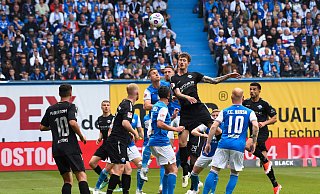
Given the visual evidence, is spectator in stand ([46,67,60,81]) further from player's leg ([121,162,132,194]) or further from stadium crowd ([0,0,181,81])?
player's leg ([121,162,132,194])

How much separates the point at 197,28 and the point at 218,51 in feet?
10.9

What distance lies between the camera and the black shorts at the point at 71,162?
15227mm

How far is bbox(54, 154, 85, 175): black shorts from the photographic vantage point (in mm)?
15227

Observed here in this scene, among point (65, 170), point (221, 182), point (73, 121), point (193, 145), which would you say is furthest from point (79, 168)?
point (221, 182)

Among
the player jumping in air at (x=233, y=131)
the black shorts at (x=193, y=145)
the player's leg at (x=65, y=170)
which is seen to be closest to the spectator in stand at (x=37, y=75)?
the black shorts at (x=193, y=145)

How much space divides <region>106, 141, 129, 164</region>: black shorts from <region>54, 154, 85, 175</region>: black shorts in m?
1.52

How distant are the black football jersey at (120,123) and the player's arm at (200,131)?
1.55 metres

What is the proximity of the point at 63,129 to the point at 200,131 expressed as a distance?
4104mm

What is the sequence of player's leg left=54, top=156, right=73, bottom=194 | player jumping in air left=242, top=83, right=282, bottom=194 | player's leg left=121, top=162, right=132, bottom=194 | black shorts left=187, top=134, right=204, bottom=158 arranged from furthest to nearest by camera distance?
player jumping in air left=242, top=83, right=282, bottom=194, black shorts left=187, top=134, right=204, bottom=158, player's leg left=121, top=162, right=132, bottom=194, player's leg left=54, top=156, right=73, bottom=194

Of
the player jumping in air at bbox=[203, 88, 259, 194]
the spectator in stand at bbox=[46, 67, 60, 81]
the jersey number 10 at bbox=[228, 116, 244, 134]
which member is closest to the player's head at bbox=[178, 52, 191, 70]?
the player jumping in air at bbox=[203, 88, 259, 194]

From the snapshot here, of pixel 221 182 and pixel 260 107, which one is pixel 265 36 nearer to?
pixel 221 182

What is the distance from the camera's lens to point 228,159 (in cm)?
1620

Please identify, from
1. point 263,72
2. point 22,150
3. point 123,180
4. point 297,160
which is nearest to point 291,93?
point 297,160

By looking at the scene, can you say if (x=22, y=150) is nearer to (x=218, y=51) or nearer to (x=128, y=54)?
(x=128, y=54)
